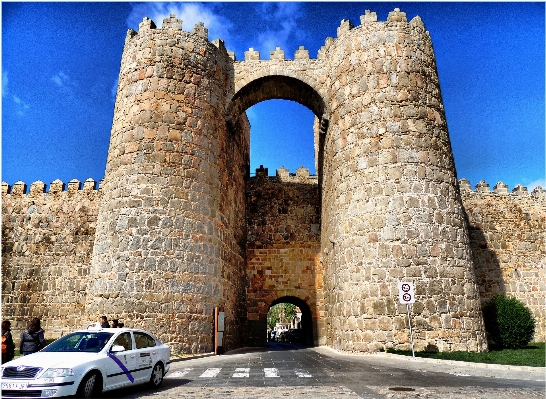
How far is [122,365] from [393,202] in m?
9.97

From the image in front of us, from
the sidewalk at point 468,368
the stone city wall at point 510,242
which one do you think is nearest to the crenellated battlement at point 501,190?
the stone city wall at point 510,242

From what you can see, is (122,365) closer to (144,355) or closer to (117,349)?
(117,349)

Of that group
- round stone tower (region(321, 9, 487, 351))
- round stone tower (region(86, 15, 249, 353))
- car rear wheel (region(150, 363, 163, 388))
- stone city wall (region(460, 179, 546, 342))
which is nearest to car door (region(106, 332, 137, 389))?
car rear wheel (region(150, 363, 163, 388))

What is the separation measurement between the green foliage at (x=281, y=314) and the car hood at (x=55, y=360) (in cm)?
6444

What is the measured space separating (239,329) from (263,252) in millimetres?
4076

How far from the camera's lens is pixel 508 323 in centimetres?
1772

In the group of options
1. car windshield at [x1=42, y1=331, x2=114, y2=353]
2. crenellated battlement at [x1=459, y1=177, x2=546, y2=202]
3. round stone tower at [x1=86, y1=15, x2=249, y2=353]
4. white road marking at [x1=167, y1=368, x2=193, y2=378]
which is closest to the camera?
car windshield at [x1=42, y1=331, x2=114, y2=353]

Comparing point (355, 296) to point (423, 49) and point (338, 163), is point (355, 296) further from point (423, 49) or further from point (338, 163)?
point (423, 49)

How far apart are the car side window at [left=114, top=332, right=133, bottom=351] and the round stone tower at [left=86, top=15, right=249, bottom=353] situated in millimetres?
6150

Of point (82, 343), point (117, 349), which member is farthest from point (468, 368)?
point (82, 343)

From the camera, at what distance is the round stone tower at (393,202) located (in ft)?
43.5

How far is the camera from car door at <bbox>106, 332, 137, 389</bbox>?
6.63 m

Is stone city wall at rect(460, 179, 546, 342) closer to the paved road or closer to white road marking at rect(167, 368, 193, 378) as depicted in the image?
the paved road

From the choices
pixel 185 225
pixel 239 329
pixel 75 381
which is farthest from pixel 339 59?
pixel 75 381
